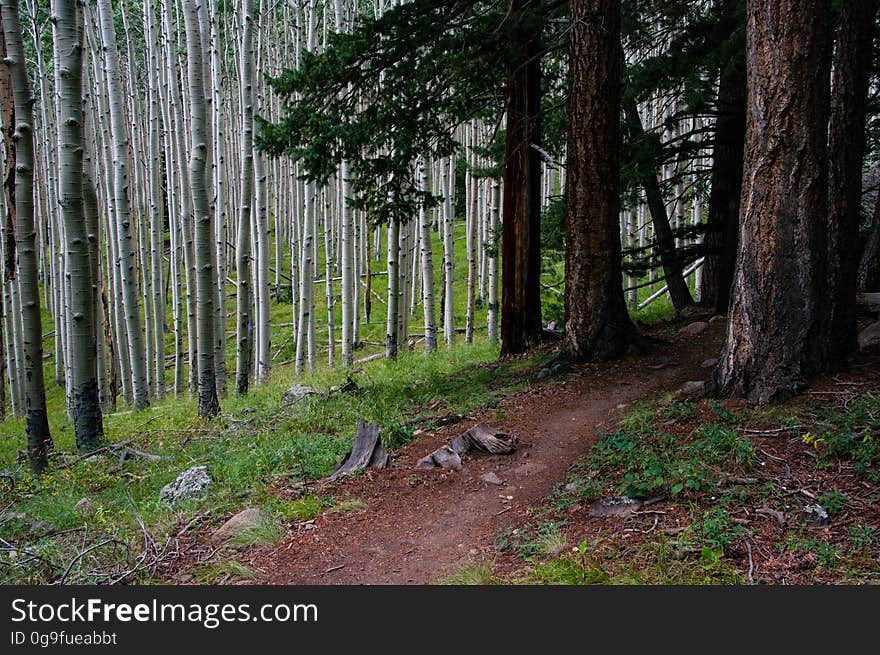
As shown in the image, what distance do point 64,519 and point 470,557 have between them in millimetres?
4056

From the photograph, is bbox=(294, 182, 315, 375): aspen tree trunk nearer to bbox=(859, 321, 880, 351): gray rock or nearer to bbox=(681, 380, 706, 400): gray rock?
bbox=(681, 380, 706, 400): gray rock

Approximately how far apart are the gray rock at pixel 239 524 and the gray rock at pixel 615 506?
2.38m

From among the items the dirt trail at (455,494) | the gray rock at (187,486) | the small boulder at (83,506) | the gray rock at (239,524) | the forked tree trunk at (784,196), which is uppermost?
the forked tree trunk at (784,196)

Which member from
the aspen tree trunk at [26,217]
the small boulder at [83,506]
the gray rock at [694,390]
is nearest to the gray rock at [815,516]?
the gray rock at [694,390]

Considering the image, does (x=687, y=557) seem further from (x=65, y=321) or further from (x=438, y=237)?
(x=438, y=237)

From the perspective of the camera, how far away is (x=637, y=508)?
14.0 feet

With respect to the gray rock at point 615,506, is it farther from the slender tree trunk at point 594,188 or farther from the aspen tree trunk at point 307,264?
the aspen tree trunk at point 307,264

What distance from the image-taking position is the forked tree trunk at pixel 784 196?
5016mm

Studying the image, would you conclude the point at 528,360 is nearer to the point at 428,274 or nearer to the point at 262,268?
the point at 428,274

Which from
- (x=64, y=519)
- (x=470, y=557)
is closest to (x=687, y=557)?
(x=470, y=557)

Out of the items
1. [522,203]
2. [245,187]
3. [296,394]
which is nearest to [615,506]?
[522,203]

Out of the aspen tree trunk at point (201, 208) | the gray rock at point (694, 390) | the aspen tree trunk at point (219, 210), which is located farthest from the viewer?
the aspen tree trunk at point (219, 210)

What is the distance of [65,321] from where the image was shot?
16.0 metres

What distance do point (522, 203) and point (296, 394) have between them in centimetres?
428
